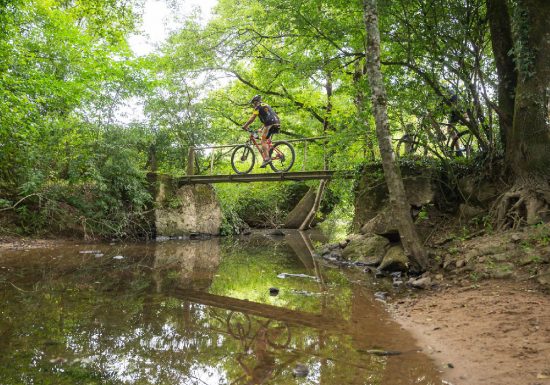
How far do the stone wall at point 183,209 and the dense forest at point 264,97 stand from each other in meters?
0.62

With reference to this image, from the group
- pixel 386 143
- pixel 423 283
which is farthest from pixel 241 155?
pixel 423 283

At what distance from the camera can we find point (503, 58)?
7000mm

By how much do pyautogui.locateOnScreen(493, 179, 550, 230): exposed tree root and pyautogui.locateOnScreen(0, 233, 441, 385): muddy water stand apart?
2.58 metres

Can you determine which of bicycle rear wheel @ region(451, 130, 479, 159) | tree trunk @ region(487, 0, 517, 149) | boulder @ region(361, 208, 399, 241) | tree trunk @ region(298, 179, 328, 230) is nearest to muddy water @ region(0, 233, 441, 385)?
boulder @ region(361, 208, 399, 241)

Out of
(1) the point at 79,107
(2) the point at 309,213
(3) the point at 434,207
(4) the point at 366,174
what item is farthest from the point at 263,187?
(3) the point at 434,207

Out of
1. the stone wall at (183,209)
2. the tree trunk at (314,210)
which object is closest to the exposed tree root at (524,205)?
the tree trunk at (314,210)

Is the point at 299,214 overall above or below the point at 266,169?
below

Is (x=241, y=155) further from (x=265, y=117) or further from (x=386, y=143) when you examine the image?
(x=386, y=143)

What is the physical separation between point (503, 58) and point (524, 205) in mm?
2775

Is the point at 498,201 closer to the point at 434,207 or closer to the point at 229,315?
the point at 434,207

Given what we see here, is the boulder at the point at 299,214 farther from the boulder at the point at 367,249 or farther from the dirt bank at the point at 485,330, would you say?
the dirt bank at the point at 485,330

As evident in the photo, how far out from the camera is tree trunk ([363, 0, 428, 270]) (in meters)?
6.37

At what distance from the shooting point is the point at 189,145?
17000 millimetres

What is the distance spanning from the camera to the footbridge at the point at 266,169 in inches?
464
